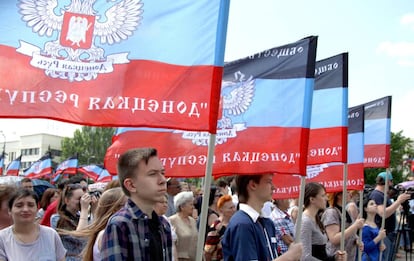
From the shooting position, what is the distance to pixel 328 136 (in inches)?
273

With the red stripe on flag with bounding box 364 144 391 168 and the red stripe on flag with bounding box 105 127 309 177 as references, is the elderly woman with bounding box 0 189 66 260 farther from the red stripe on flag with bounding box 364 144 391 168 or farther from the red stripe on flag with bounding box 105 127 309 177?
the red stripe on flag with bounding box 364 144 391 168

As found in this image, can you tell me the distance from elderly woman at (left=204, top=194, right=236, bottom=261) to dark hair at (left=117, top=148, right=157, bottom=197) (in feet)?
11.8

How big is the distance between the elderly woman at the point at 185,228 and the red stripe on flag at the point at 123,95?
2.58m

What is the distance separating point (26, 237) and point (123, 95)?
1506 mm

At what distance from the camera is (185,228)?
21.5 feet

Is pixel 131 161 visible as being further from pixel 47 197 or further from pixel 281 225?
pixel 47 197

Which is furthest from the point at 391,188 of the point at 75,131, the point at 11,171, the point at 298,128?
the point at 75,131

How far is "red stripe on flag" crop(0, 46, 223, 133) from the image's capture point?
4047mm

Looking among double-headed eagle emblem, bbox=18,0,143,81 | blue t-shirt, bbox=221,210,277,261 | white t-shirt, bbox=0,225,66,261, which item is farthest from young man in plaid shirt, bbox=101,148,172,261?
white t-shirt, bbox=0,225,66,261

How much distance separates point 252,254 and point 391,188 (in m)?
7.73

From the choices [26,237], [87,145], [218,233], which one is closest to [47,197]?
[218,233]

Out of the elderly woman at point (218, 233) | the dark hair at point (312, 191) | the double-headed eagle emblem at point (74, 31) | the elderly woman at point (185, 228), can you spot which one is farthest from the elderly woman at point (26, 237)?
the dark hair at point (312, 191)

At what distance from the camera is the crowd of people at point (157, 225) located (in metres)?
2.87

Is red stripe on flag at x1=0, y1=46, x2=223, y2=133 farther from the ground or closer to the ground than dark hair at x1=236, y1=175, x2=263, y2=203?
farther from the ground
